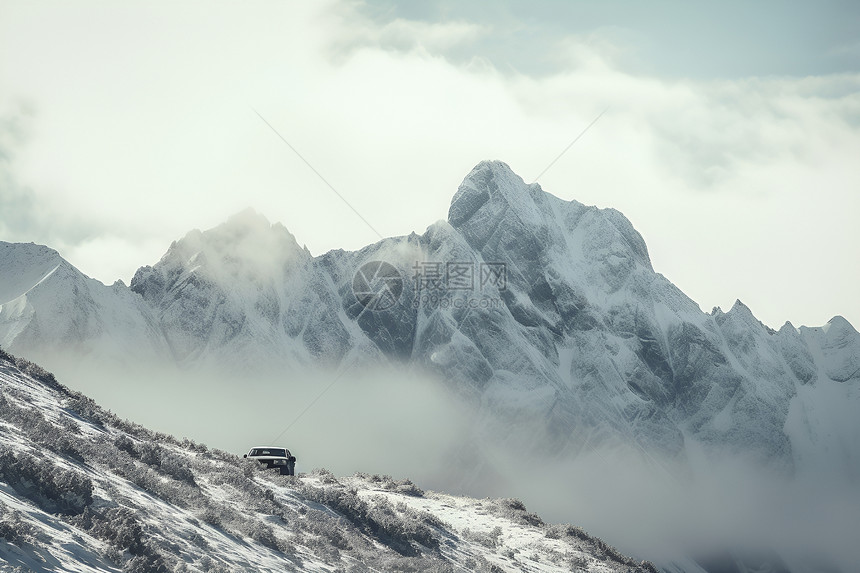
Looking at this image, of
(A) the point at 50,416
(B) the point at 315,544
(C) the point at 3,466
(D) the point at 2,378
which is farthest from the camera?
(D) the point at 2,378

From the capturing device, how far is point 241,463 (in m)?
29.6

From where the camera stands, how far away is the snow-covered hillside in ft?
48.3

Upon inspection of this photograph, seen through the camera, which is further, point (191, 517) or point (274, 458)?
point (274, 458)

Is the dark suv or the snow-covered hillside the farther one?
the dark suv

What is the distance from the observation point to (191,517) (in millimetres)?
18641

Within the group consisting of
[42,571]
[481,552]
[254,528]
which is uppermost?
[481,552]

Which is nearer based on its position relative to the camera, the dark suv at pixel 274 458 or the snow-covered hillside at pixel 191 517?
the snow-covered hillside at pixel 191 517

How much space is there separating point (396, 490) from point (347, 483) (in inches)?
96.1

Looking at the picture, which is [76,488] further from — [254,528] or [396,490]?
[396,490]

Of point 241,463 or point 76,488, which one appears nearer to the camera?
point 76,488

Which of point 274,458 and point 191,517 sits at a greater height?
point 274,458

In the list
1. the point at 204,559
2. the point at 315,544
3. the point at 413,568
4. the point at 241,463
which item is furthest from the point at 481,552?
the point at 204,559

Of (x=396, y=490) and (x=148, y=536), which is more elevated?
(x=396, y=490)

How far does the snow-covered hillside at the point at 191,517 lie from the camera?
1471 cm
